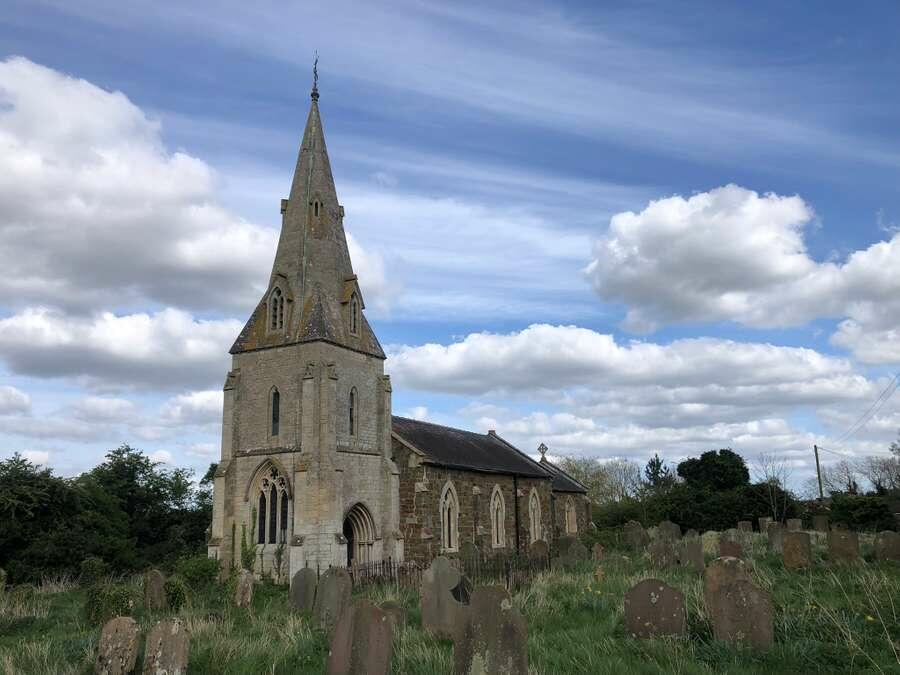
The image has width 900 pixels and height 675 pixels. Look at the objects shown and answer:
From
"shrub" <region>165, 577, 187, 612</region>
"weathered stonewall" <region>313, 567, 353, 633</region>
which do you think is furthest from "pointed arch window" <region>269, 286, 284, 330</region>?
"weathered stonewall" <region>313, 567, 353, 633</region>

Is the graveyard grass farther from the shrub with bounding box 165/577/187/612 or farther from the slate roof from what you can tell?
the slate roof

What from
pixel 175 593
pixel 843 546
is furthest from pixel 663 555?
pixel 175 593

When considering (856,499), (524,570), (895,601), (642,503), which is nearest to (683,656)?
(895,601)

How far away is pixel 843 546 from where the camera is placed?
53.5 feet

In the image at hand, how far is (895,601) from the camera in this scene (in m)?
10.7

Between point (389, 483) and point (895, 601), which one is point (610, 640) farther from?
point (389, 483)

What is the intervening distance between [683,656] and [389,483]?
19.3 metres

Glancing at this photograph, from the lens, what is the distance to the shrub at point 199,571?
900 inches

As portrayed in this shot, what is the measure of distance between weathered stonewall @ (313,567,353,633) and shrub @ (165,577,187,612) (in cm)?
513

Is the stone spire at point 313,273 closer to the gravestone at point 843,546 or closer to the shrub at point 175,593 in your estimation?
the shrub at point 175,593

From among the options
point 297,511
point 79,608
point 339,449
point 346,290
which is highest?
point 346,290

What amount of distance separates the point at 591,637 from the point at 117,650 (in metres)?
6.17

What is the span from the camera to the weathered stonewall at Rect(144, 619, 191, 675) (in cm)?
845

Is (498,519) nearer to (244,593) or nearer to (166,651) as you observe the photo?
(244,593)
